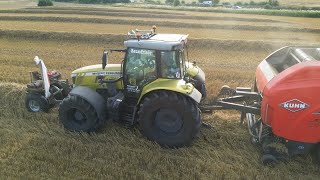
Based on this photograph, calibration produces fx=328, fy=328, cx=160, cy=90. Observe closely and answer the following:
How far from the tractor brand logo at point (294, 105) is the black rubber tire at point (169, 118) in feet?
5.39

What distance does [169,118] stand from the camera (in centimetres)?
675

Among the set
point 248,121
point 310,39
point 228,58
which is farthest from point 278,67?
point 310,39

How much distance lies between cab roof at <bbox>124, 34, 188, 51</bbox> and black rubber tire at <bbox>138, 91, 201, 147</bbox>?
92 cm

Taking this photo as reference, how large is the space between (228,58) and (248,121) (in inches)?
324

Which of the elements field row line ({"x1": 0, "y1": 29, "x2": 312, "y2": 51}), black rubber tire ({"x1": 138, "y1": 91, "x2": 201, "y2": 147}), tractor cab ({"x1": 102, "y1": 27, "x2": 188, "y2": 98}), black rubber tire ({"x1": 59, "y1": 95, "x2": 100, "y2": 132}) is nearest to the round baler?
black rubber tire ({"x1": 138, "y1": 91, "x2": 201, "y2": 147})

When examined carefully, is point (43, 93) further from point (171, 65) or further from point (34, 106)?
point (171, 65)

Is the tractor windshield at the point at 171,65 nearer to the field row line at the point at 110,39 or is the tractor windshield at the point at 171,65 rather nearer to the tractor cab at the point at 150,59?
the tractor cab at the point at 150,59

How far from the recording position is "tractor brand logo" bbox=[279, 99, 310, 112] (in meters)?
5.65

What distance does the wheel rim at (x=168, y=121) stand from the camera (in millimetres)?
6645

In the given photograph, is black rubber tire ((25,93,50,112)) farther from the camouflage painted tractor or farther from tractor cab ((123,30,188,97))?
tractor cab ((123,30,188,97))

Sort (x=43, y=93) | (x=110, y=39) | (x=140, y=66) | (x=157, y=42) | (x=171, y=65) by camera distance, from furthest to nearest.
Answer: (x=110, y=39), (x=43, y=93), (x=140, y=66), (x=171, y=65), (x=157, y=42)

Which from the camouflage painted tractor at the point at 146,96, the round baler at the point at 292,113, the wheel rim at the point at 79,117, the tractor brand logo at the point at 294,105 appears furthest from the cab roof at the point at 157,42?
the tractor brand logo at the point at 294,105

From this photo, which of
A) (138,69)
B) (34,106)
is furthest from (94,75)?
(34,106)

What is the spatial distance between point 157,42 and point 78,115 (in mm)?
2414
